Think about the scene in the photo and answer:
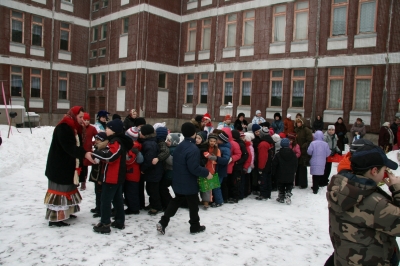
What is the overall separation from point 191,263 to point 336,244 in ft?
6.49

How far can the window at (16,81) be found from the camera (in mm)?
22809

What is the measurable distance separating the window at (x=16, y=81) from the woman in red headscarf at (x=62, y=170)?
21.0 metres

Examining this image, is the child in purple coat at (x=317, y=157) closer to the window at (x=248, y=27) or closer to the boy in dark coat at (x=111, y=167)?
the boy in dark coat at (x=111, y=167)

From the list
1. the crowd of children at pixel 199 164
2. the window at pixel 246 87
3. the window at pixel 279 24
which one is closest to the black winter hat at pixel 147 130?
the crowd of children at pixel 199 164

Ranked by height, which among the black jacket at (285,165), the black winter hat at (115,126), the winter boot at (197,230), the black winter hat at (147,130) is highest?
the black winter hat at (115,126)

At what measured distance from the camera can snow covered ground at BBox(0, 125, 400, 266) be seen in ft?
13.6

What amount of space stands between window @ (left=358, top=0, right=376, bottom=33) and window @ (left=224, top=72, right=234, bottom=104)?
308 inches

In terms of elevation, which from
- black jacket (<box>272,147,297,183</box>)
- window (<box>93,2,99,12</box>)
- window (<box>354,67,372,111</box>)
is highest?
window (<box>93,2,99,12</box>)

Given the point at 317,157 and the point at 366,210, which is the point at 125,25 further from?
the point at 366,210

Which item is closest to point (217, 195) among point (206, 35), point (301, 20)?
point (301, 20)

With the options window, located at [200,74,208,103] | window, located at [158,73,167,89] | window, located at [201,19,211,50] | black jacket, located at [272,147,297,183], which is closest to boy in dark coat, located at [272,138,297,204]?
black jacket, located at [272,147,297,183]

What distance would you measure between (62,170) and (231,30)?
17.9 metres

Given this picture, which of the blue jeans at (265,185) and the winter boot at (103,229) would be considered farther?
the blue jeans at (265,185)

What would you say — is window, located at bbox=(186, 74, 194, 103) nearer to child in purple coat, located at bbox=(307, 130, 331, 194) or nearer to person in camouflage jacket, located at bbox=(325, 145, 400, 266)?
child in purple coat, located at bbox=(307, 130, 331, 194)
